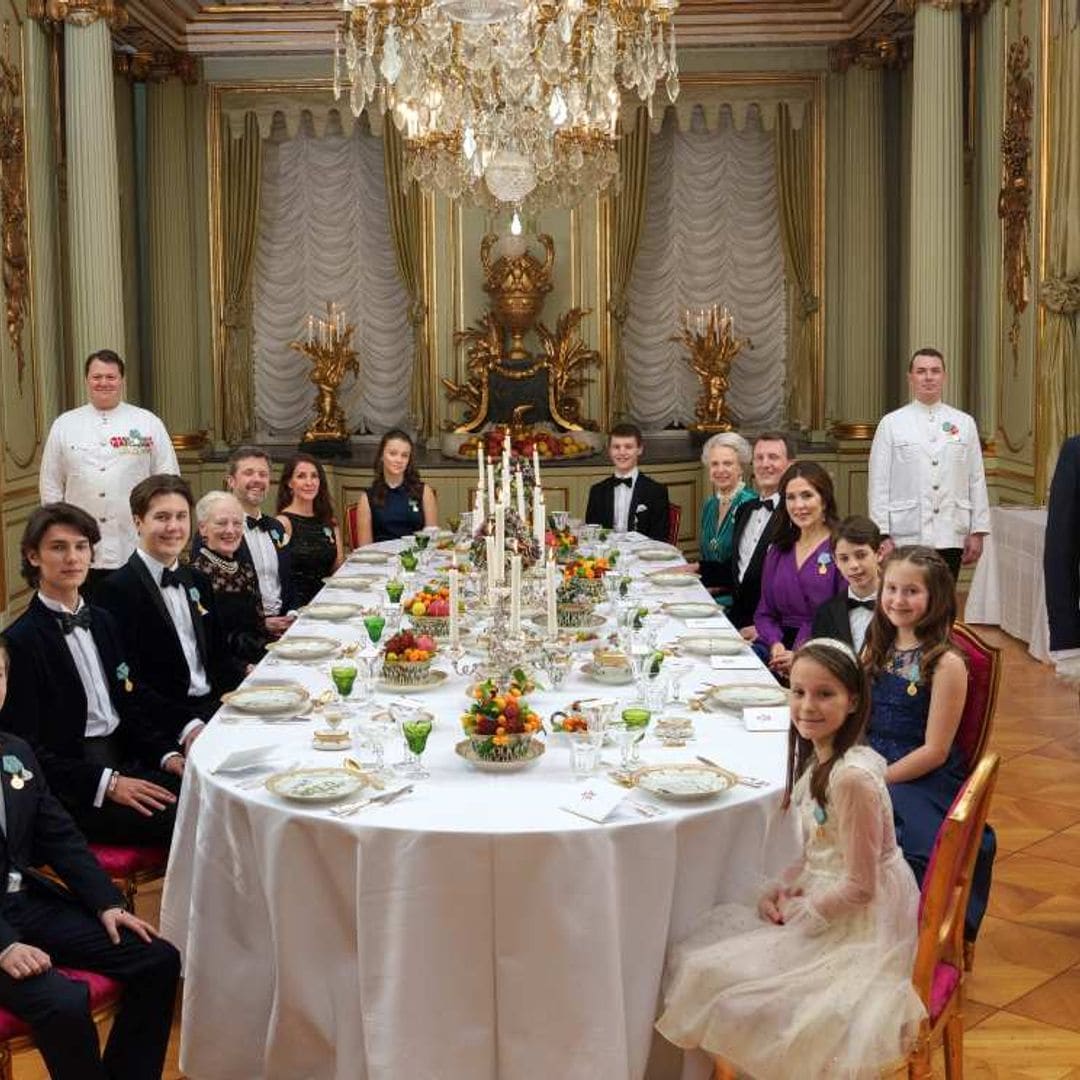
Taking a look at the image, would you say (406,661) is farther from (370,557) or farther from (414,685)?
(370,557)

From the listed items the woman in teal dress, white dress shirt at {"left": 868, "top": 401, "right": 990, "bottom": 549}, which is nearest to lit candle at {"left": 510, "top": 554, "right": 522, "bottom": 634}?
the woman in teal dress

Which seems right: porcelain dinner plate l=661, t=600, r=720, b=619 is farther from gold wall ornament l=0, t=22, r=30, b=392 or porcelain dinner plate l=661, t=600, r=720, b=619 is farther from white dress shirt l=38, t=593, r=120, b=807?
gold wall ornament l=0, t=22, r=30, b=392

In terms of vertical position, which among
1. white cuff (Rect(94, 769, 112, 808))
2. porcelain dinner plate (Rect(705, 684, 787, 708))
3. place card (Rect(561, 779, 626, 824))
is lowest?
white cuff (Rect(94, 769, 112, 808))

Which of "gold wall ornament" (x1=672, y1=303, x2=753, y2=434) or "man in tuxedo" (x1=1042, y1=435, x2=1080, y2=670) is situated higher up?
"gold wall ornament" (x1=672, y1=303, x2=753, y2=434)

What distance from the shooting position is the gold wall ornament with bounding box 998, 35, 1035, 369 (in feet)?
26.7

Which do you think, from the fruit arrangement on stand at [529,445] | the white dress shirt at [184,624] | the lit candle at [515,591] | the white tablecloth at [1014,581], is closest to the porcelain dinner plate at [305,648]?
the white dress shirt at [184,624]

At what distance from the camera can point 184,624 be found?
171 inches

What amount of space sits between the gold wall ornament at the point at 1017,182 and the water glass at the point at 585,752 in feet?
19.6

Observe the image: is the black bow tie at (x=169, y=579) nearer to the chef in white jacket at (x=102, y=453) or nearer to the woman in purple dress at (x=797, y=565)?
the woman in purple dress at (x=797, y=565)

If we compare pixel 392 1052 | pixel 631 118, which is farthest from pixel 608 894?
pixel 631 118

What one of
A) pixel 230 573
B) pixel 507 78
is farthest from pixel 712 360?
pixel 230 573

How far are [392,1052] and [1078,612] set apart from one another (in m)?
2.24

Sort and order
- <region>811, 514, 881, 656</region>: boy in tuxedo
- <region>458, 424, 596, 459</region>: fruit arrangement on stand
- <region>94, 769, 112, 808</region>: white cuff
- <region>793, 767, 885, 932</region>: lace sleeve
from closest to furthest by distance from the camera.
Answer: <region>793, 767, 885, 932</region>: lace sleeve
<region>94, 769, 112, 808</region>: white cuff
<region>811, 514, 881, 656</region>: boy in tuxedo
<region>458, 424, 596, 459</region>: fruit arrangement on stand

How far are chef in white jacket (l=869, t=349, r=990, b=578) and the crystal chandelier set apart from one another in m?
1.77
